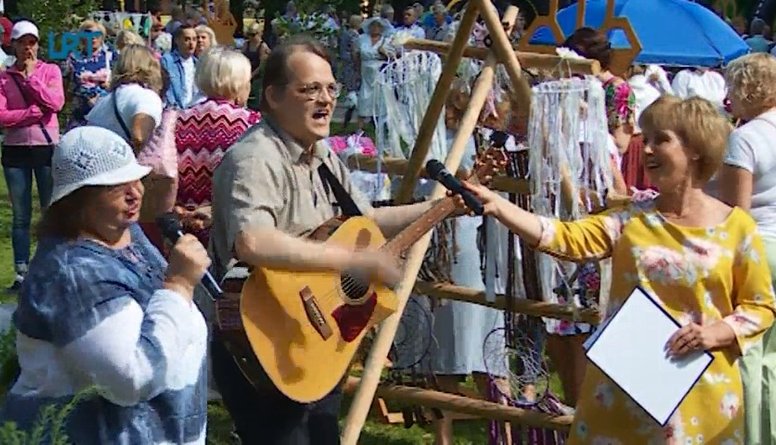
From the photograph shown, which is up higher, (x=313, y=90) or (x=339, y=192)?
(x=313, y=90)

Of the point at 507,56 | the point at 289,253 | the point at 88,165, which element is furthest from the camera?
the point at 507,56

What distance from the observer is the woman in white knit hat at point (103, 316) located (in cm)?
297

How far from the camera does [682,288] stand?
12.7 feet

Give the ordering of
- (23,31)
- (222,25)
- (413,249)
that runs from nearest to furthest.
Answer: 1. (413,249)
2. (23,31)
3. (222,25)

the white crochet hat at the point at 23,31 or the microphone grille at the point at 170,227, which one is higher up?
the microphone grille at the point at 170,227

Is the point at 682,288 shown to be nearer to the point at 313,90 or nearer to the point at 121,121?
the point at 313,90

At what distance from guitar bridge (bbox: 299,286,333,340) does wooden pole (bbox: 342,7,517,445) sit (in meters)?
0.76

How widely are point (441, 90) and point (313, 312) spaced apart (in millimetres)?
1457

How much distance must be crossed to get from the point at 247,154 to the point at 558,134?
1.45m

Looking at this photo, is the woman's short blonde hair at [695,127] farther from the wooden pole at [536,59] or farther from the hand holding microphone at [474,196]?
the wooden pole at [536,59]

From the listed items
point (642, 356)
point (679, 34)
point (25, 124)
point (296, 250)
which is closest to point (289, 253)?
point (296, 250)

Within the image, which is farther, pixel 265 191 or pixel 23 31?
pixel 23 31

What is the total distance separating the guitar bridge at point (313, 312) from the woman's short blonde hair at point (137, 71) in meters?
3.13

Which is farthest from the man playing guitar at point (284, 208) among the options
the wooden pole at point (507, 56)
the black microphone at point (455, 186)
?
the wooden pole at point (507, 56)
